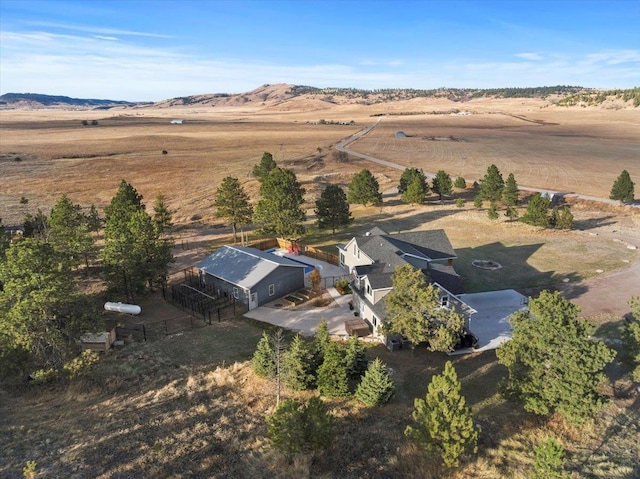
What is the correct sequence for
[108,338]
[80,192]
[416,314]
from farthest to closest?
[80,192], [108,338], [416,314]

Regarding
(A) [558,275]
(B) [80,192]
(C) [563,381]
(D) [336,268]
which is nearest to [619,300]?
(A) [558,275]

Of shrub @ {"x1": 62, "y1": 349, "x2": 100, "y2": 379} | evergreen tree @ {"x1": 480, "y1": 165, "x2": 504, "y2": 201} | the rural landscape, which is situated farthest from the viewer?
evergreen tree @ {"x1": 480, "y1": 165, "x2": 504, "y2": 201}

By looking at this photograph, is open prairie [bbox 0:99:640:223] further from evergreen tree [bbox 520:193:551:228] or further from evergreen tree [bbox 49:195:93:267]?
evergreen tree [bbox 520:193:551:228]

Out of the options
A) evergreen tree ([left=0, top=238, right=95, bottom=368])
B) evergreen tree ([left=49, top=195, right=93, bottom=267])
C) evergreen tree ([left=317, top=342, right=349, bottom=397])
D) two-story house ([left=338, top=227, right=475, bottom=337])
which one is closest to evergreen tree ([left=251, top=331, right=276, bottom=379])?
evergreen tree ([left=317, top=342, right=349, bottom=397])

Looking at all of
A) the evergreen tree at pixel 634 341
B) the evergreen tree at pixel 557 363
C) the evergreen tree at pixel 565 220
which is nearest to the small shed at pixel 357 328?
the evergreen tree at pixel 557 363

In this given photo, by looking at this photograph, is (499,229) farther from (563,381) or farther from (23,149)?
(23,149)

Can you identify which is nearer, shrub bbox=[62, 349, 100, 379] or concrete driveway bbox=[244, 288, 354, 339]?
shrub bbox=[62, 349, 100, 379]

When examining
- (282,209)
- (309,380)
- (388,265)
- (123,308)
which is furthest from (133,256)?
(388,265)

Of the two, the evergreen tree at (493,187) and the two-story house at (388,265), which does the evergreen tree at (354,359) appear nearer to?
the two-story house at (388,265)
